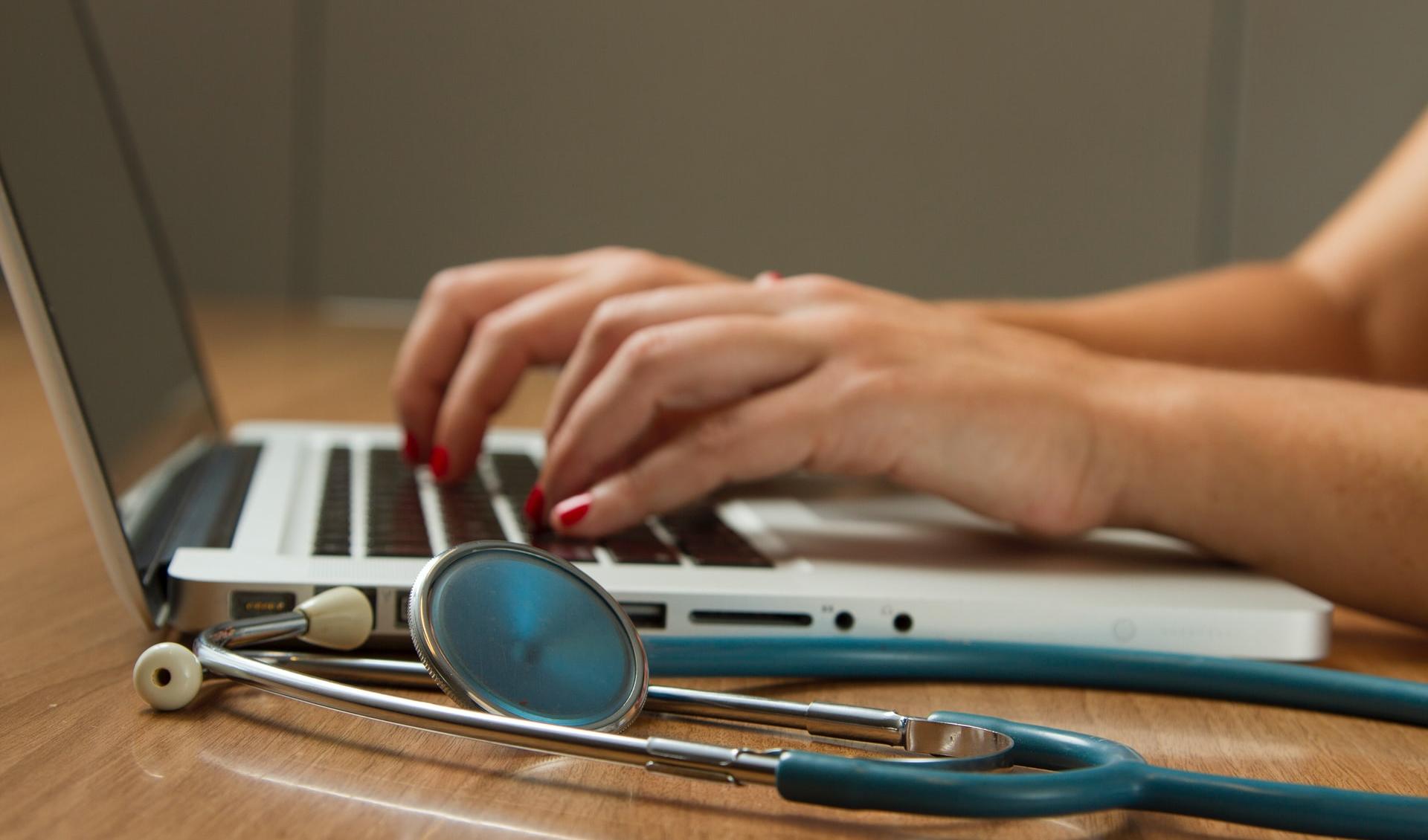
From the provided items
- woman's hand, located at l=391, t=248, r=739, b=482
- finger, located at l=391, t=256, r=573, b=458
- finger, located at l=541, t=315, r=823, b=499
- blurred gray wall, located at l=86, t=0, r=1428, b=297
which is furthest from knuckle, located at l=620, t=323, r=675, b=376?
blurred gray wall, located at l=86, t=0, r=1428, b=297

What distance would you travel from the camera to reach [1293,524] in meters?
0.53

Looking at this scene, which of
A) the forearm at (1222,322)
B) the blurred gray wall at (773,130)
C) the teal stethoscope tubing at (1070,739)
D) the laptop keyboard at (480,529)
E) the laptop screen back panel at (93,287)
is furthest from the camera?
the blurred gray wall at (773,130)

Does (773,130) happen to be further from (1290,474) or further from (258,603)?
(258,603)

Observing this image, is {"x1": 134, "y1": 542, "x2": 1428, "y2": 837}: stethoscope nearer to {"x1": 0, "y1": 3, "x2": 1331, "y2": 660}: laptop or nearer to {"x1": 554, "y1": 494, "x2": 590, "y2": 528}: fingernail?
{"x1": 0, "y1": 3, "x2": 1331, "y2": 660}: laptop

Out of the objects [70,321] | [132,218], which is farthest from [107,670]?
[132,218]

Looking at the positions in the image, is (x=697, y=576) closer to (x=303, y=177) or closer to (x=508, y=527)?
(x=508, y=527)

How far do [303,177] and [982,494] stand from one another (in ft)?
8.54

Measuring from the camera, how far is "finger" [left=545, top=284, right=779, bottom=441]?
586 mm

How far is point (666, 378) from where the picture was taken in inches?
21.8

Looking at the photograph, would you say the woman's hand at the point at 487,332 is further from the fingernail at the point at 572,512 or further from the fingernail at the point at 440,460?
the fingernail at the point at 572,512

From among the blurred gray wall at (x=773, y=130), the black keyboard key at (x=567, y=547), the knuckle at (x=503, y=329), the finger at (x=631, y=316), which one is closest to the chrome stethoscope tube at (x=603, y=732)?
the black keyboard key at (x=567, y=547)

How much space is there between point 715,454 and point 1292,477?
0.77ft

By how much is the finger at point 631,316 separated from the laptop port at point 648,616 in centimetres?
18

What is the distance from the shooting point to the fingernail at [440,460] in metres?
0.70
